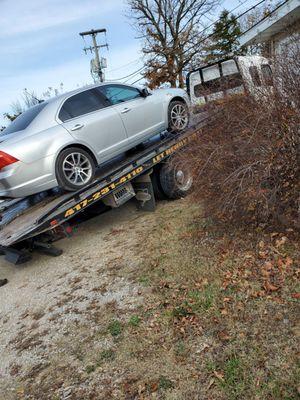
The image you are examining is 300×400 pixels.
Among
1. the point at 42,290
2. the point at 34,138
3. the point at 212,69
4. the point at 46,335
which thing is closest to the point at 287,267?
the point at 46,335

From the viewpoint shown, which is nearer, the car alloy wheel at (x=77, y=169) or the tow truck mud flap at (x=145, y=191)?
the car alloy wheel at (x=77, y=169)

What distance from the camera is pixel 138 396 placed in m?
2.86

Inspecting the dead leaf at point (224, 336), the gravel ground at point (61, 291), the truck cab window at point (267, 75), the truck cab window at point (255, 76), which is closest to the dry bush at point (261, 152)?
the truck cab window at point (267, 75)

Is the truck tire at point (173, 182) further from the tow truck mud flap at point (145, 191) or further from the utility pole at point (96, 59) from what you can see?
the utility pole at point (96, 59)

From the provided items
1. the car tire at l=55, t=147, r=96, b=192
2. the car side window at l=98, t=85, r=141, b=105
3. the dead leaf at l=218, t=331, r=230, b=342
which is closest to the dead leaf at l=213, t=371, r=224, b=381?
the dead leaf at l=218, t=331, r=230, b=342

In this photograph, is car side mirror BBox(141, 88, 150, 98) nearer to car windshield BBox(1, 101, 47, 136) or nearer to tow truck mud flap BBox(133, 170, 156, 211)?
tow truck mud flap BBox(133, 170, 156, 211)

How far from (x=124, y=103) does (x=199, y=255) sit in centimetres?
324

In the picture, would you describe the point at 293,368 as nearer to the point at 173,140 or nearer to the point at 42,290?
the point at 42,290

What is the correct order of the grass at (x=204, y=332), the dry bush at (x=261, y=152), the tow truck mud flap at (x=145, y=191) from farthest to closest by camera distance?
the tow truck mud flap at (x=145, y=191), the dry bush at (x=261, y=152), the grass at (x=204, y=332)

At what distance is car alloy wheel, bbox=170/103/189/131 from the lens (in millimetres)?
7484

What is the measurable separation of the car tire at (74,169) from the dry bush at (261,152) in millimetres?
1888

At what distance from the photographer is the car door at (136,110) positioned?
644cm

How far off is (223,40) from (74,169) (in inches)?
1154

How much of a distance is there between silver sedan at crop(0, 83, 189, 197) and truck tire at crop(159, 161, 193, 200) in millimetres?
811
